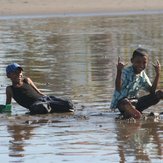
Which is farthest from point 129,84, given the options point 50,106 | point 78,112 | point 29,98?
point 29,98

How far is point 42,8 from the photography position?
45.3m

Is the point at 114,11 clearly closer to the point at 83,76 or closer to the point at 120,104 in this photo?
the point at 83,76

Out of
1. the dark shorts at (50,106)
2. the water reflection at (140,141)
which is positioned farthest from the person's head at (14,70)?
the water reflection at (140,141)

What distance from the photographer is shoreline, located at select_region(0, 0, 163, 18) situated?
42906mm

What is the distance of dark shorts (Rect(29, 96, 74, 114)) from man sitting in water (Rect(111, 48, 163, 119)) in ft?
2.77

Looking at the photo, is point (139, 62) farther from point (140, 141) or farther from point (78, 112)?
point (140, 141)

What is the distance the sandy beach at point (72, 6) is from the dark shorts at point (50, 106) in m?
33.0

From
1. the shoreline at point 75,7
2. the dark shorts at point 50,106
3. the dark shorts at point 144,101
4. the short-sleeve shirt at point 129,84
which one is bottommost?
the dark shorts at point 50,106

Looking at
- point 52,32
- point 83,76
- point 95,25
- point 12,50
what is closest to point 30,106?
point 83,76

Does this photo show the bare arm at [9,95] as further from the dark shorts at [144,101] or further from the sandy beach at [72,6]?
the sandy beach at [72,6]

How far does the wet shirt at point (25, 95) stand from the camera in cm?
1041

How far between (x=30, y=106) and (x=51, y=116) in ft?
1.43

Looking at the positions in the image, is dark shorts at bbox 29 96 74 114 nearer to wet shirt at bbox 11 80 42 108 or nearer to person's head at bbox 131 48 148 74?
wet shirt at bbox 11 80 42 108

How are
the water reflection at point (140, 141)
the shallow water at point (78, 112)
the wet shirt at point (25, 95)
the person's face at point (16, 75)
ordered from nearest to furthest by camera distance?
the water reflection at point (140, 141)
the shallow water at point (78, 112)
the person's face at point (16, 75)
the wet shirt at point (25, 95)
